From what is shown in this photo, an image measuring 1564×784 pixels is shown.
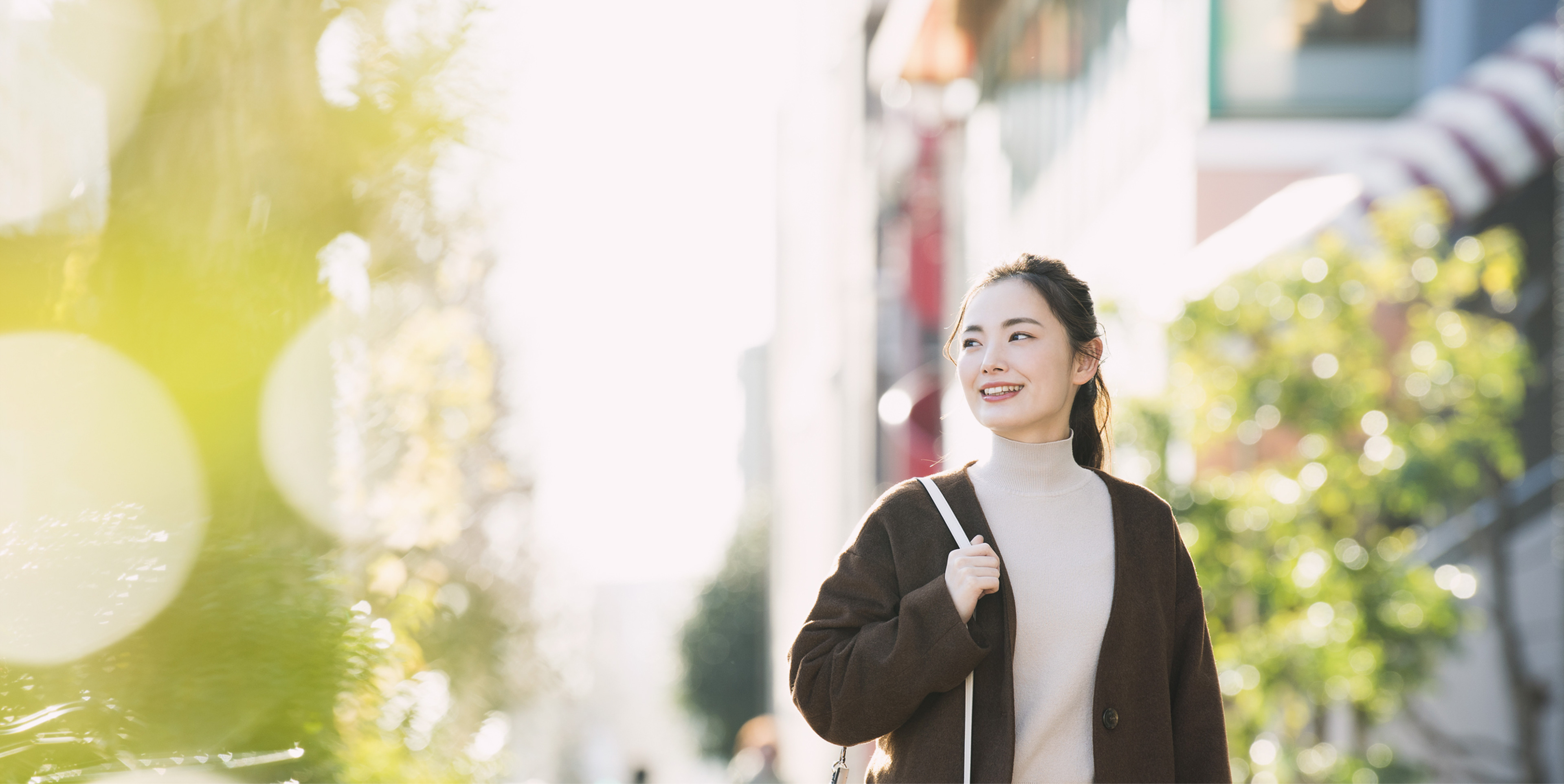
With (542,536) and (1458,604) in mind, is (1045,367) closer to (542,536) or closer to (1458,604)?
(1458,604)

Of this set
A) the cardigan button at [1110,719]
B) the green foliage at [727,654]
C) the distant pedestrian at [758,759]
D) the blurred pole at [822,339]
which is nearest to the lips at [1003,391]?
the cardigan button at [1110,719]

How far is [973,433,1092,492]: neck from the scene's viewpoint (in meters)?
2.40

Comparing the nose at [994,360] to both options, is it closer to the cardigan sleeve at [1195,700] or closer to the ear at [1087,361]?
the ear at [1087,361]

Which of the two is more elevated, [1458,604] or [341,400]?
[341,400]

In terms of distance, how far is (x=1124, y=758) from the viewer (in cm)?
223

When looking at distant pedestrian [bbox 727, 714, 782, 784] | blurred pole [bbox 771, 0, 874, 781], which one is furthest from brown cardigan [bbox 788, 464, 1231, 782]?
blurred pole [bbox 771, 0, 874, 781]

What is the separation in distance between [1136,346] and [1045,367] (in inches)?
230

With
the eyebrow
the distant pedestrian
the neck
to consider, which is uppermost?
the eyebrow

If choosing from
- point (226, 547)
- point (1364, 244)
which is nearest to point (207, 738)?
point (226, 547)

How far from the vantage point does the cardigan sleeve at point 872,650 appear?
7.07 ft

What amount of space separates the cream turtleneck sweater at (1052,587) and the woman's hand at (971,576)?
94mm

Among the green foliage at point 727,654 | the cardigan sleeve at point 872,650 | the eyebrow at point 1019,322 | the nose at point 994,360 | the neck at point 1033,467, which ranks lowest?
the green foliage at point 727,654

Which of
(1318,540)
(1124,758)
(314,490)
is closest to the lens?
(1124,758)

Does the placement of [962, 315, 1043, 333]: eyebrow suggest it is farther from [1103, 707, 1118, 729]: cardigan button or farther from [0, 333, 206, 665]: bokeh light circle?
[0, 333, 206, 665]: bokeh light circle
